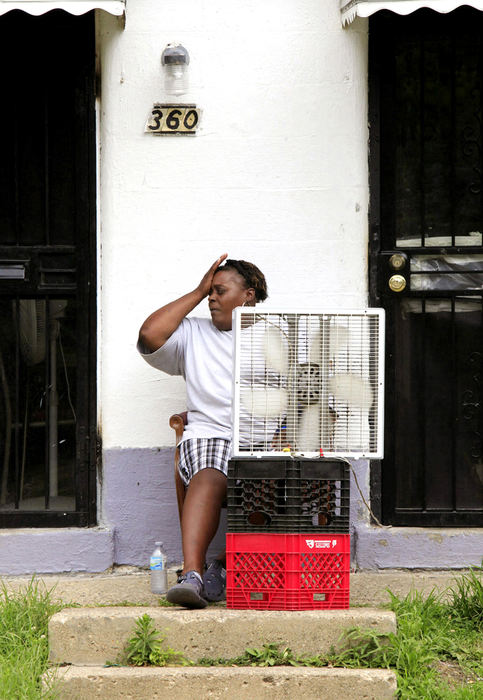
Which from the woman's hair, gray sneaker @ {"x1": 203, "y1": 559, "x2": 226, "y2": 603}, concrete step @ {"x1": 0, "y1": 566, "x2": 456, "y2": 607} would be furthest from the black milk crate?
the woman's hair

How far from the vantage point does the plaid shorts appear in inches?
165

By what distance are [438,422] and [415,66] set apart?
187 cm

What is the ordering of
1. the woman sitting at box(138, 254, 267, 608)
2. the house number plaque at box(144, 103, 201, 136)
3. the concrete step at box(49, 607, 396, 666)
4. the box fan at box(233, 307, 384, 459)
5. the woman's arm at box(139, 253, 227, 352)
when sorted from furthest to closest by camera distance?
1. the house number plaque at box(144, 103, 201, 136)
2. the woman's arm at box(139, 253, 227, 352)
3. the woman sitting at box(138, 254, 267, 608)
4. the box fan at box(233, 307, 384, 459)
5. the concrete step at box(49, 607, 396, 666)

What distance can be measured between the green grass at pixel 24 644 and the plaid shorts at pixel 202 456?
789 mm

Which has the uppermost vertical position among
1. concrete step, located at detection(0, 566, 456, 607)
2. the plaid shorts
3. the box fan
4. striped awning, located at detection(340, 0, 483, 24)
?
striped awning, located at detection(340, 0, 483, 24)

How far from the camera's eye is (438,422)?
504 centimetres

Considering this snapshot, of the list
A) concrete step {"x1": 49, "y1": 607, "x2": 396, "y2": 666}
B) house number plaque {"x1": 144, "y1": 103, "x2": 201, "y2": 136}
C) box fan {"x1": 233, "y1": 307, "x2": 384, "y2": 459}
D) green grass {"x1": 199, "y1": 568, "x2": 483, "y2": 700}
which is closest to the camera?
green grass {"x1": 199, "y1": 568, "x2": 483, "y2": 700}

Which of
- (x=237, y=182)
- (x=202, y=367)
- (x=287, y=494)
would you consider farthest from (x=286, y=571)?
(x=237, y=182)

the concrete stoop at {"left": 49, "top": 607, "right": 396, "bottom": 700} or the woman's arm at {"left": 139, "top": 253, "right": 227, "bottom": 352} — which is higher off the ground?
the woman's arm at {"left": 139, "top": 253, "right": 227, "bottom": 352}

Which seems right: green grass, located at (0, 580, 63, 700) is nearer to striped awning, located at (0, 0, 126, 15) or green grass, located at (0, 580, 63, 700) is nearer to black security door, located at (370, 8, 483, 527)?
black security door, located at (370, 8, 483, 527)

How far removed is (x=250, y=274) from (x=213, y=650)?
1698 millimetres

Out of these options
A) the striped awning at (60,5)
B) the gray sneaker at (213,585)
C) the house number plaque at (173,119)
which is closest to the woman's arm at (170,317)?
the house number plaque at (173,119)

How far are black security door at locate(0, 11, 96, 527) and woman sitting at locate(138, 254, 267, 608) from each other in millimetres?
706

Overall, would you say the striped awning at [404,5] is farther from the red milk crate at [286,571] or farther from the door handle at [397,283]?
the red milk crate at [286,571]
